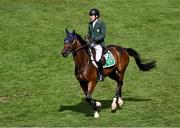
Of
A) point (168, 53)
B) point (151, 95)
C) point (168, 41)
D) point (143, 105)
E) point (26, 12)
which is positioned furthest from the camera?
point (26, 12)

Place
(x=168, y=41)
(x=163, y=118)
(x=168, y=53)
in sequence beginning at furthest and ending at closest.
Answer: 1. (x=168, y=41)
2. (x=168, y=53)
3. (x=163, y=118)

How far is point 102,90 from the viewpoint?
23.8m

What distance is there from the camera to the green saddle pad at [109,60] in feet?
65.0

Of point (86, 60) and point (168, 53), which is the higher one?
point (86, 60)

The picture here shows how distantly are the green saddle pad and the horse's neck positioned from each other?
1035mm

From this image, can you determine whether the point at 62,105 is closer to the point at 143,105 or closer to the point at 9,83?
the point at 143,105

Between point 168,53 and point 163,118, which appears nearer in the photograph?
point 163,118

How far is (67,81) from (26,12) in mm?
13147

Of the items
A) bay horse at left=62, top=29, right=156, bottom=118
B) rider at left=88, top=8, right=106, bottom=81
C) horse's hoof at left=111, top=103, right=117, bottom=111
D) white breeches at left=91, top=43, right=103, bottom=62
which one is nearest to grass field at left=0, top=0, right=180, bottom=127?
horse's hoof at left=111, top=103, right=117, bottom=111

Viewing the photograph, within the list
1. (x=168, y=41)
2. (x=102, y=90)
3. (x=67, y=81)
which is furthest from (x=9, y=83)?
(x=168, y=41)

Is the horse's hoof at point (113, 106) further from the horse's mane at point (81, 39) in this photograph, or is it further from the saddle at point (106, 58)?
the horse's mane at point (81, 39)

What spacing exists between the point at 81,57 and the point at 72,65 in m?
9.59

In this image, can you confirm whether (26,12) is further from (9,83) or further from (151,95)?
(151,95)

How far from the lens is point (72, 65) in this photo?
93.2 ft
